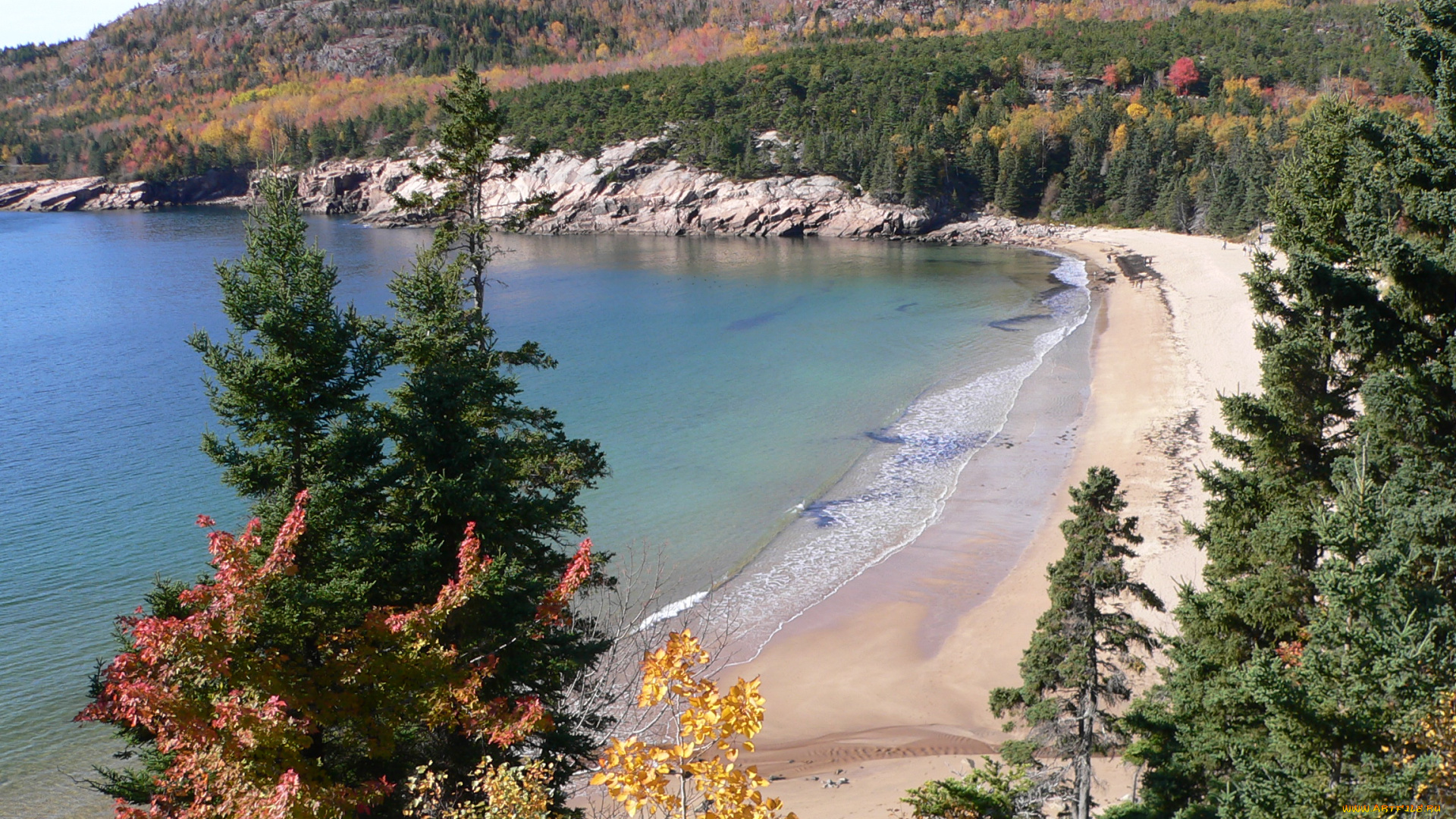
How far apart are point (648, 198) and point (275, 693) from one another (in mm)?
108387

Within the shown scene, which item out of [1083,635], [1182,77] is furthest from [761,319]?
[1182,77]

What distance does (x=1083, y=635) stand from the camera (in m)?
11.9

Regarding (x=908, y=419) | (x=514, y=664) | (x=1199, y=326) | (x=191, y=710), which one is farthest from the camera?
(x=1199, y=326)

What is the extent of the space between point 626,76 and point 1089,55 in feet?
231

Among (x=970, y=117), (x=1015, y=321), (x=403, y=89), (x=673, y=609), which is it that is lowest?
(x=673, y=609)

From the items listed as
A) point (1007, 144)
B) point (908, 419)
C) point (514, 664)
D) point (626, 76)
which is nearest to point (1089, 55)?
point (1007, 144)

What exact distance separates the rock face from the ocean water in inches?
961

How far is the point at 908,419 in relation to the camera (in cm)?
3781

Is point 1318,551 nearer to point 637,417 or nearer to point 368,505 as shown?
point 368,505

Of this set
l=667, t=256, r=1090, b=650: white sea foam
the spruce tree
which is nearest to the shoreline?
l=667, t=256, r=1090, b=650: white sea foam

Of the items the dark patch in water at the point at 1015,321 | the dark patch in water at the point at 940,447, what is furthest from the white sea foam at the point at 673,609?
the dark patch in water at the point at 1015,321

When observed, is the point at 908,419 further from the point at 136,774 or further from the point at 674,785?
the point at 136,774

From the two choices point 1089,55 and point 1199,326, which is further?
point 1089,55

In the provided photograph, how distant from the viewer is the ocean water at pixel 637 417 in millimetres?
23156
